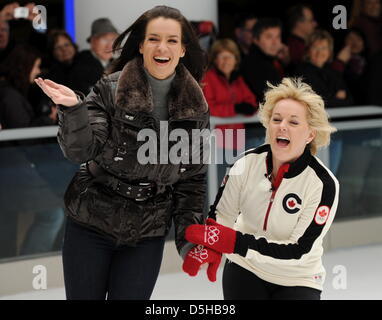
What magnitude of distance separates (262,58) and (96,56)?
49.3 inches

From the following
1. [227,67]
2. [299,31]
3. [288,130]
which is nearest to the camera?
[288,130]

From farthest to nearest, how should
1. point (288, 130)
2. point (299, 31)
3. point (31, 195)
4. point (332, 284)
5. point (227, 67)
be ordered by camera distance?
point (299, 31)
point (227, 67)
point (332, 284)
point (31, 195)
point (288, 130)

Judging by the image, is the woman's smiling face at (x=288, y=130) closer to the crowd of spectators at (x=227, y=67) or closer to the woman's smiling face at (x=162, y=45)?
the woman's smiling face at (x=162, y=45)

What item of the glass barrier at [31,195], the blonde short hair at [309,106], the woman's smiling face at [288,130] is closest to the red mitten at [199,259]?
the woman's smiling face at [288,130]

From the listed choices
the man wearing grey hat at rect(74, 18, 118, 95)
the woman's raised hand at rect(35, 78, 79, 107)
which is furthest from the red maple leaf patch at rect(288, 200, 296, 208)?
the man wearing grey hat at rect(74, 18, 118, 95)

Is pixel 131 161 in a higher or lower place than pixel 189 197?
higher

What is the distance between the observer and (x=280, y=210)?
12.2ft

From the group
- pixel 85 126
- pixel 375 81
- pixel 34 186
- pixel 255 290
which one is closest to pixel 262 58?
pixel 375 81

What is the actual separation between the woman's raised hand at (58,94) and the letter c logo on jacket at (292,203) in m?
0.95

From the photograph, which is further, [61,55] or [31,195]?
[61,55]

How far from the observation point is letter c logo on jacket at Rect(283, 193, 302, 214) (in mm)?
3709

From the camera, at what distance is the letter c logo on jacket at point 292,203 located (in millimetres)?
3709

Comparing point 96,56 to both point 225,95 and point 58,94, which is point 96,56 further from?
point 58,94

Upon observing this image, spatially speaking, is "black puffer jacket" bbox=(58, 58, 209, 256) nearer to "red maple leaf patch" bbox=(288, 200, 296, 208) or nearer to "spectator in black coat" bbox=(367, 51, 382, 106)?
"red maple leaf patch" bbox=(288, 200, 296, 208)
